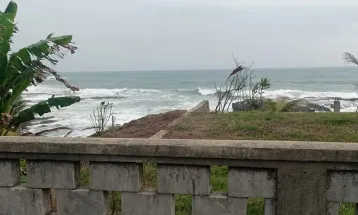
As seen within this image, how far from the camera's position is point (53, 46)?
18.4 ft

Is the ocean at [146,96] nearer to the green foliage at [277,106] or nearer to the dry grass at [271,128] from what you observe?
the dry grass at [271,128]

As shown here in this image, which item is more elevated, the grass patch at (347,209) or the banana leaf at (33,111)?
the banana leaf at (33,111)

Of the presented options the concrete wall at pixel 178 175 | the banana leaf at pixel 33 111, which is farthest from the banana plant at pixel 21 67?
the concrete wall at pixel 178 175

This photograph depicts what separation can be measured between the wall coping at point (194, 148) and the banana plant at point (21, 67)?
265 cm

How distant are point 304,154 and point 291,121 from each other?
7921 mm

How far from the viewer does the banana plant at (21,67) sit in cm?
483

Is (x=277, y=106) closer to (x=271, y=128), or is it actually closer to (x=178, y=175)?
(x=271, y=128)

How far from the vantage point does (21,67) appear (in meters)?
5.35

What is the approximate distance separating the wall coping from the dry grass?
538 cm

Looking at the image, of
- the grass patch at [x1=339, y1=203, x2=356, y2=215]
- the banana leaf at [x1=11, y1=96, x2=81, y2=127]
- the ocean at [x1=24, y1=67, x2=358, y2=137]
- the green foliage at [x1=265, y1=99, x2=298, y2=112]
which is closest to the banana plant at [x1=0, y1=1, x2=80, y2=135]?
the banana leaf at [x1=11, y1=96, x2=81, y2=127]

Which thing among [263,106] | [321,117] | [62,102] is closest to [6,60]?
[62,102]

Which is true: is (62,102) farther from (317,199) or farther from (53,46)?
(317,199)

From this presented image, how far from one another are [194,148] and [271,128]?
22.5ft

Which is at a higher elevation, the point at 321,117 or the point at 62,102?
the point at 62,102
